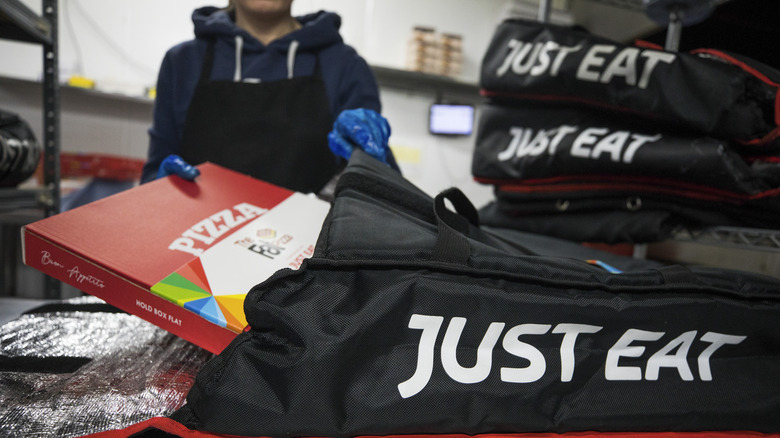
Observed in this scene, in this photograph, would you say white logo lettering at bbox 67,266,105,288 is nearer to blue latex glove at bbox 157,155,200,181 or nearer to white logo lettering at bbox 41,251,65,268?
white logo lettering at bbox 41,251,65,268

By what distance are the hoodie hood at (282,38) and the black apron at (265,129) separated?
0.13 ft

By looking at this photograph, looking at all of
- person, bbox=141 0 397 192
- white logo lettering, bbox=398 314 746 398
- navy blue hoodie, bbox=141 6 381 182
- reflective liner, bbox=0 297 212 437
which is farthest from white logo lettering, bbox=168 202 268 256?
navy blue hoodie, bbox=141 6 381 182

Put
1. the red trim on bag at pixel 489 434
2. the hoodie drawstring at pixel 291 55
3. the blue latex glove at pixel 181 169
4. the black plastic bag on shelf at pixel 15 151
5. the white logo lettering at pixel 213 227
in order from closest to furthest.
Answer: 1. the red trim on bag at pixel 489 434
2. the white logo lettering at pixel 213 227
3. the blue latex glove at pixel 181 169
4. the black plastic bag on shelf at pixel 15 151
5. the hoodie drawstring at pixel 291 55

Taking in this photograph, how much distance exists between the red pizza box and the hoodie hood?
1.78 ft

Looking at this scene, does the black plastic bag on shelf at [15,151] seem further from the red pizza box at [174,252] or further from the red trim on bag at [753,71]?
the red trim on bag at [753,71]

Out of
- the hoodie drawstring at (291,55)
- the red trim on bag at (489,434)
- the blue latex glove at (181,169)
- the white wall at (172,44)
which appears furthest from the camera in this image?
the white wall at (172,44)

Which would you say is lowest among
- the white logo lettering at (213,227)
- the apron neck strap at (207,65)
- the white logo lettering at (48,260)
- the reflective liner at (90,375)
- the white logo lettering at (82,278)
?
the reflective liner at (90,375)

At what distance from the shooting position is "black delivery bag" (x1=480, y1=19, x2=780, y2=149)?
62cm

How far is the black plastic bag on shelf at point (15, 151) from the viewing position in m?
0.84

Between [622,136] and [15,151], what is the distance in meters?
1.19

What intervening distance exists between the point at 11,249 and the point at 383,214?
1132 mm

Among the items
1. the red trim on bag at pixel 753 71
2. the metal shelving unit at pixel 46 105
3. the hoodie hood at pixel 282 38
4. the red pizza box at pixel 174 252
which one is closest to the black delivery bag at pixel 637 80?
the red trim on bag at pixel 753 71

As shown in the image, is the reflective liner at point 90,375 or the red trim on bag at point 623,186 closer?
the reflective liner at point 90,375

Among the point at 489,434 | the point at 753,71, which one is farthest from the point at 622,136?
the point at 489,434
